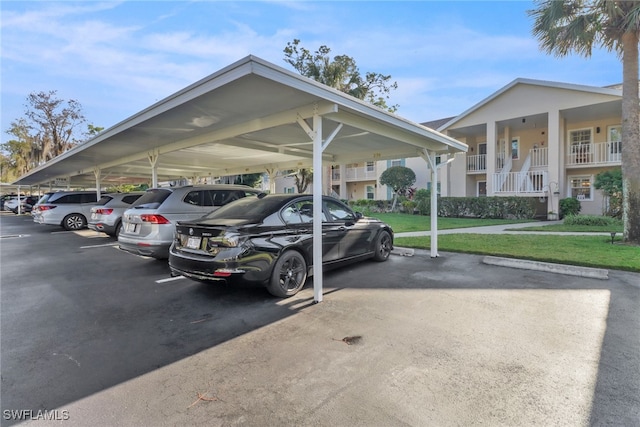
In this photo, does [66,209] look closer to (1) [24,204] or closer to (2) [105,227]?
(2) [105,227]

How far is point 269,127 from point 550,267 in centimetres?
607

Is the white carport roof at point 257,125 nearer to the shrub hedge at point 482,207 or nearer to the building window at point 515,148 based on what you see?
the shrub hedge at point 482,207

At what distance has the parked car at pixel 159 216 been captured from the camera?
6715 mm

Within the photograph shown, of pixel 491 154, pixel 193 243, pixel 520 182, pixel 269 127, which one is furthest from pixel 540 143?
pixel 193 243

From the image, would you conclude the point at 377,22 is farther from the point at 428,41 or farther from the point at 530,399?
the point at 530,399

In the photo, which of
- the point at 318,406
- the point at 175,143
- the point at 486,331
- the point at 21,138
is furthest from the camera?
the point at 21,138

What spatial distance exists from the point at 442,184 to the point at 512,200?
494 centimetres

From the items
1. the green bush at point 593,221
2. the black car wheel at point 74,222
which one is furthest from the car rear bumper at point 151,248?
the green bush at point 593,221

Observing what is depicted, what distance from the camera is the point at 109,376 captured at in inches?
114

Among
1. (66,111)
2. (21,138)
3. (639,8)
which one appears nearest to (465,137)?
(639,8)

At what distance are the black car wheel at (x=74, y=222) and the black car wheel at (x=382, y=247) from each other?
1433cm

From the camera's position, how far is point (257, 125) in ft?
20.2

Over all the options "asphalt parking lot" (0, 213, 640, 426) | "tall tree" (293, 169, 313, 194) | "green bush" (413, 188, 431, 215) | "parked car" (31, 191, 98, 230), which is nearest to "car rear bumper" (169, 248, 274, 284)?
"asphalt parking lot" (0, 213, 640, 426)

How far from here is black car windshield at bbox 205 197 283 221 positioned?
16.8 ft
